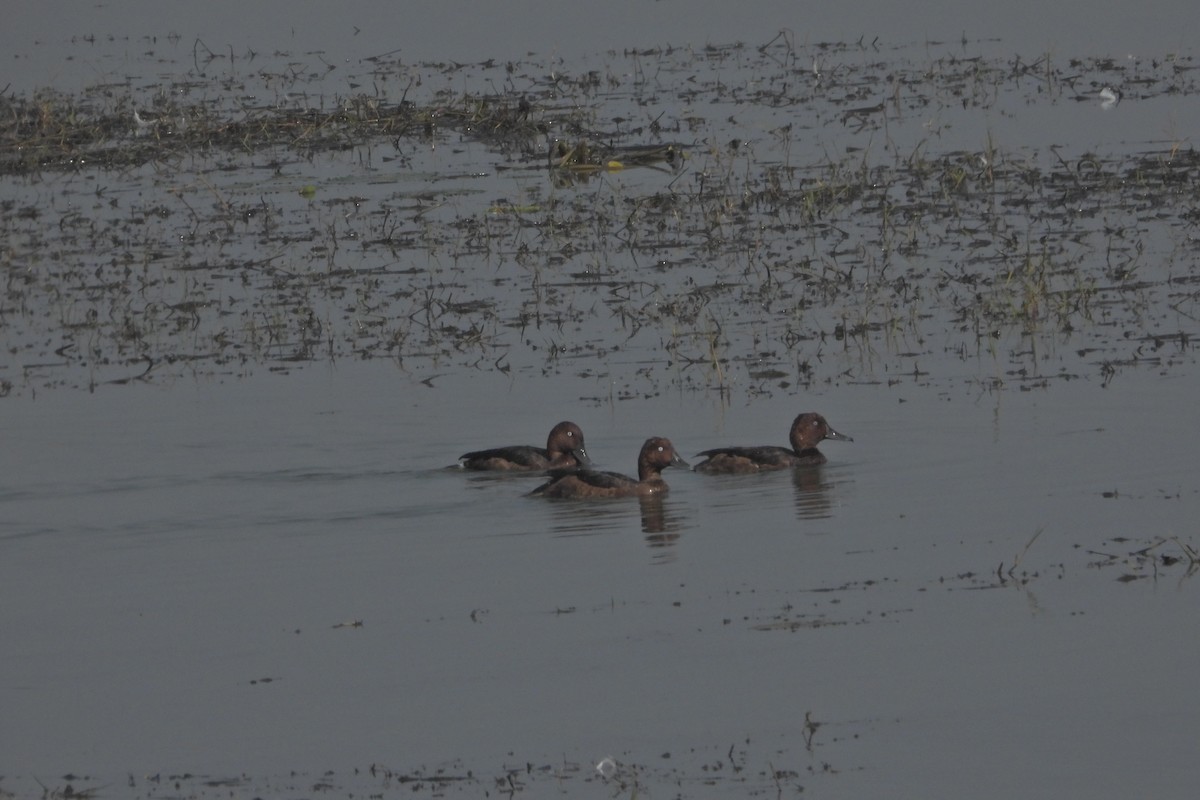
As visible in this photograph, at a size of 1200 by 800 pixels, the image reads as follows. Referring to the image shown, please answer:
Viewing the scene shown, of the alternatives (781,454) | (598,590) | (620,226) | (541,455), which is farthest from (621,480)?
(620,226)

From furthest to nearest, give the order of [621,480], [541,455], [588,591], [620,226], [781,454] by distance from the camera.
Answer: [620,226]
[541,455]
[781,454]
[621,480]
[588,591]

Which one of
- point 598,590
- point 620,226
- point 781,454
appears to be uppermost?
point 620,226

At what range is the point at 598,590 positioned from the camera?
9.45 meters

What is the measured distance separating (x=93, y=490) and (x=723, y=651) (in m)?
4.84

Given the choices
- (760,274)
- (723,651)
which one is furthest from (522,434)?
(723,651)

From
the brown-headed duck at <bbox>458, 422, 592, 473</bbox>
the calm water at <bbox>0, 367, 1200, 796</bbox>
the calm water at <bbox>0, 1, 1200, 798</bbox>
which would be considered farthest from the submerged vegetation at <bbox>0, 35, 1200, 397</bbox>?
→ the brown-headed duck at <bbox>458, 422, 592, 473</bbox>

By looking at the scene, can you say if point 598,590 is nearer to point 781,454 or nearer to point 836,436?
point 781,454

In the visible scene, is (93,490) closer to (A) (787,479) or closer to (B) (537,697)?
(A) (787,479)

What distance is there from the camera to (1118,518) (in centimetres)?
1020

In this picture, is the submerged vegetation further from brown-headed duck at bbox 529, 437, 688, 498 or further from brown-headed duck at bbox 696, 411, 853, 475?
brown-headed duck at bbox 529, 437, 688, 498

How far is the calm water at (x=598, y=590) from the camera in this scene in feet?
24.1

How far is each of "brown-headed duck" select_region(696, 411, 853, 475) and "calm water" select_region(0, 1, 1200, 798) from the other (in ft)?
0.32

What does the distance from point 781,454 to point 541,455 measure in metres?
1.36

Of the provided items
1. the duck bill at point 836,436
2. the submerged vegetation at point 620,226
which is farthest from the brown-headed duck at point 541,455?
the duck bill at point 836,436
